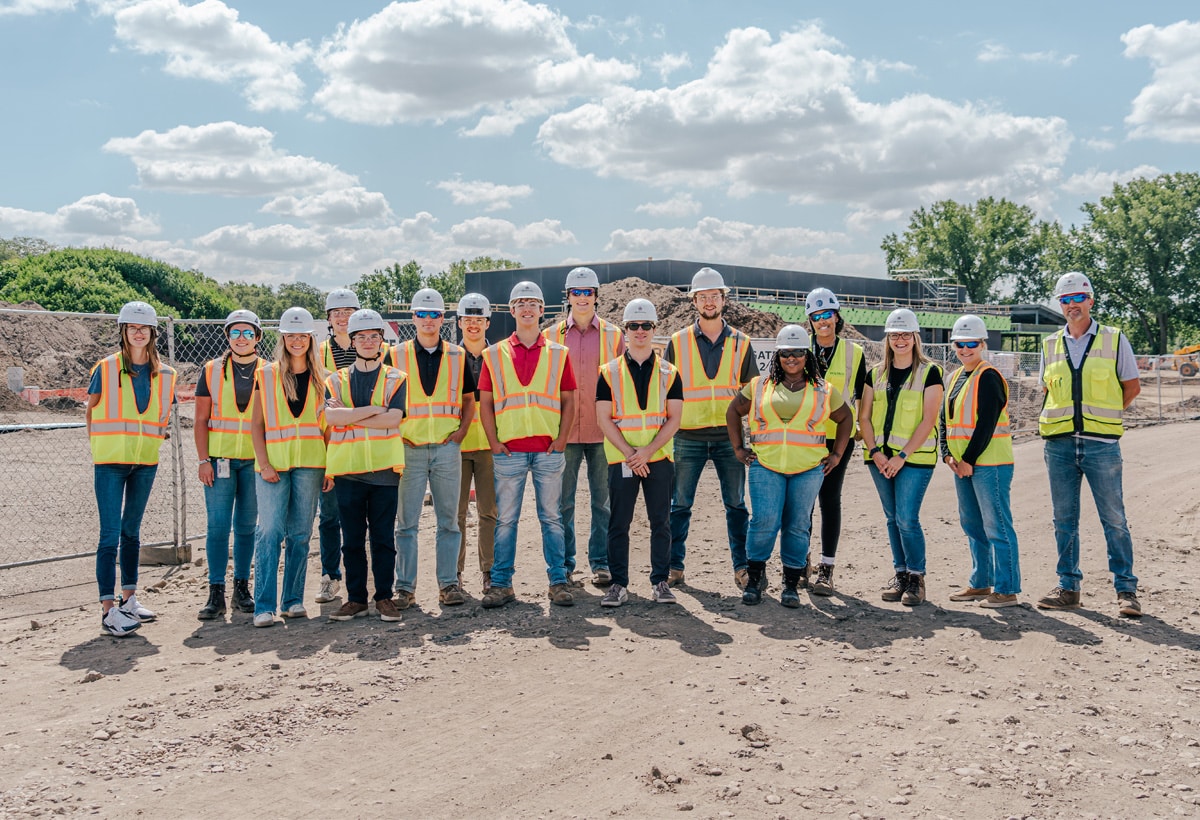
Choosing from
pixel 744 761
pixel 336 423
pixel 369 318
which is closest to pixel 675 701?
pixel 744 761

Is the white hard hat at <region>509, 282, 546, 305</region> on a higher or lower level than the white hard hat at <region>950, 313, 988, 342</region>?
higher

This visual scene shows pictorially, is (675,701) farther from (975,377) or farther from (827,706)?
(975,377)

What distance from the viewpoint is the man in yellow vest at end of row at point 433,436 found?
6.74m

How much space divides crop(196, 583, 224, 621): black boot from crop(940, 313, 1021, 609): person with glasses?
18.2ft

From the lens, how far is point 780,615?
670 cm

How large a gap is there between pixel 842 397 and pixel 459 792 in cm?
417

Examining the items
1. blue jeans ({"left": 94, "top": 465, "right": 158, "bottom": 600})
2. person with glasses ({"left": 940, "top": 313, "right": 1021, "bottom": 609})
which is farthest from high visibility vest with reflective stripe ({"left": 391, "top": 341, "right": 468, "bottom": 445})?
person with glasses ({"left": 940, "top": 313, "right": 1021, "bottom": 609})

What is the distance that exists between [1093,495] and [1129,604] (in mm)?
806

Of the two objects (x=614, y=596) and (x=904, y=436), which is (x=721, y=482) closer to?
(x=614, y=596)

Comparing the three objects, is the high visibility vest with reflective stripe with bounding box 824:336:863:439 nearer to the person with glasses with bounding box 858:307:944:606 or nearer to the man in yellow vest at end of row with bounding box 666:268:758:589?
the person with glasses with bounding box 858:307:944:606

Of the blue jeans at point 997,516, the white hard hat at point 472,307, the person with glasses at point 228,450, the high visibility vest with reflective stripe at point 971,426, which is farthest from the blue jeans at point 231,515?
the blue jeans at point 997,516

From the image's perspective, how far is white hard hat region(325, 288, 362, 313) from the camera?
7.48m

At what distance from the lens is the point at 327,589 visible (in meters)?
7.39

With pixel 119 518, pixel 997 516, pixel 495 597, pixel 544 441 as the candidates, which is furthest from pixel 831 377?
pixel 119 518
